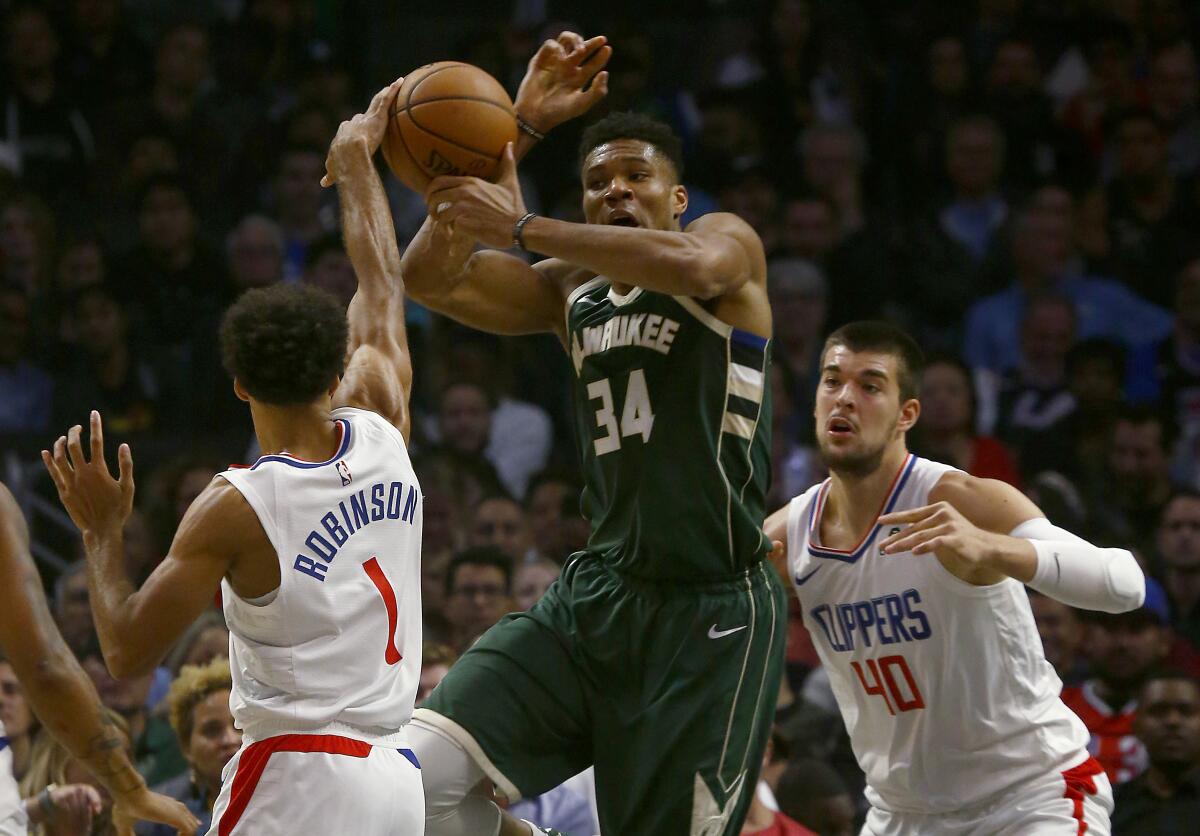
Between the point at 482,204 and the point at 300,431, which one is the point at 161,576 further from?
the point at 482,204

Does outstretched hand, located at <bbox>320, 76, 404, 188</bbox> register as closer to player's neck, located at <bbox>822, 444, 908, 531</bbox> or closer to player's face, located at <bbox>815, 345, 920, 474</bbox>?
player's face, located at <bbox>815, 345, 920, 474</bbox>

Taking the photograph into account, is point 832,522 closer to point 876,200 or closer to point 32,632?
point 32,632

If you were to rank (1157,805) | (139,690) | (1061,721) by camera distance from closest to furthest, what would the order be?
(1061,721), (1157,805), (139,690)

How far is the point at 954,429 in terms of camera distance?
802 centimetres

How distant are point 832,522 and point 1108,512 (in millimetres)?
3693

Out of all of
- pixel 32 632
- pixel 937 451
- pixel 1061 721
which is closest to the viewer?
pixel 32 632

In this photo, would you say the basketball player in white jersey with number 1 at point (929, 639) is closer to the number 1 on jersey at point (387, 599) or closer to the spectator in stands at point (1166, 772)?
the number 1 on jersey at point (387, 599)

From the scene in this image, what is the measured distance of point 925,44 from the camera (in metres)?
9.95

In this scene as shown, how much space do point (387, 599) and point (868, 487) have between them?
161 cm

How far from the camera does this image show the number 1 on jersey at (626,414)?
4379mm

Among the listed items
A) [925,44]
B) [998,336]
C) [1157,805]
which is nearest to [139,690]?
[1157,805]

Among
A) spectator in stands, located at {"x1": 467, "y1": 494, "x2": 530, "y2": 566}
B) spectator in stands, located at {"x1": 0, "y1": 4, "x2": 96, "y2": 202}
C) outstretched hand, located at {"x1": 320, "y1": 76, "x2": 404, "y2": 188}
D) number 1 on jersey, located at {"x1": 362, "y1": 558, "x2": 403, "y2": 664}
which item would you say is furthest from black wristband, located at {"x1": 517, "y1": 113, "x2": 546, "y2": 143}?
spectator in stands, located at {"x1": 0, "y1": 4, "x2": 96, "y2": 202}

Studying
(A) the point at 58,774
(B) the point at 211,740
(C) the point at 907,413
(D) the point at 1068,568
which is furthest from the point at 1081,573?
(A) the point at 58,774

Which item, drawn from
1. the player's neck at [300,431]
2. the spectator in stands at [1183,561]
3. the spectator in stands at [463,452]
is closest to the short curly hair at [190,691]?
the player's neck at [300,431]
